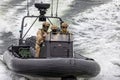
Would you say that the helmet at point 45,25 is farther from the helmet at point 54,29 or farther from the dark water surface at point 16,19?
the dark water surface at point 16,19

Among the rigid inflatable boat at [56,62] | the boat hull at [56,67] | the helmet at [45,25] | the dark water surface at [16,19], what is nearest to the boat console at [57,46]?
the rigid inflatable boat at [56,62]

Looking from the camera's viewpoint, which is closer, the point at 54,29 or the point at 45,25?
the point at 54,29

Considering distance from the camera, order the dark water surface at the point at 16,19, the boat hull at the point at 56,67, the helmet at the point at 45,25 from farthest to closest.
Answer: the dark water surface at the point at 16,19
the helmet at the point at 45,25
the boat hull at the point at 56,67

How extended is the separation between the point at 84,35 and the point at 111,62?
370 cm

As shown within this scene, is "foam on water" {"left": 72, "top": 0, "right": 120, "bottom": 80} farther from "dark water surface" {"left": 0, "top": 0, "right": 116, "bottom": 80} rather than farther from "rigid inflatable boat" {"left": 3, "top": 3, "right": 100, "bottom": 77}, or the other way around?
"rigid inflatable boat" {"left": 3, "top": 3, "right": 100, "bottom": 77}

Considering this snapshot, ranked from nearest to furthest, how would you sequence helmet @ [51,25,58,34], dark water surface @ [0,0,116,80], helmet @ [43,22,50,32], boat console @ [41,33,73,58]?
boat console @ [41,33,73,58] → helmet @ [51,25,58,34] → helmet @ [43,22,50,32] → dark water surface @ [0,0,116,80]

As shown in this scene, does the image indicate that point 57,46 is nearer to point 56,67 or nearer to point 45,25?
point 45,25

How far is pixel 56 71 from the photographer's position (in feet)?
31.9

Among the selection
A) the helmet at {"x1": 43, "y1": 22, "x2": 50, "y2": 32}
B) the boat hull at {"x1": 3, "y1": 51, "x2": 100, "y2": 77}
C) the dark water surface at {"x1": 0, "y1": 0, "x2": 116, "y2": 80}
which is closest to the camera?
the boat hull at {"x1": 3, "y1": 51, "x2": 100, "y2": 77}

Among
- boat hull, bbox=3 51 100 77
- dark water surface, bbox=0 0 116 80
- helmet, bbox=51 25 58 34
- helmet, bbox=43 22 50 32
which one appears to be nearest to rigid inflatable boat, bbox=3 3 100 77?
boat hull, bbox=3 51 100 77

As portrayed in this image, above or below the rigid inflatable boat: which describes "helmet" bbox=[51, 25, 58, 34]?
above

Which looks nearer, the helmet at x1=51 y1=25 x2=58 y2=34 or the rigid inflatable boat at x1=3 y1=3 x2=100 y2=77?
the rigid inflatable boat at x1=3 y1=3 x2=100 y2=77

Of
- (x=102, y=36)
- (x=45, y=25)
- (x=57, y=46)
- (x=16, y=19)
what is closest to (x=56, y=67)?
(x=57, y=46)

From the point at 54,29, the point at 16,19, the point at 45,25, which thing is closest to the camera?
the point at 54,29
